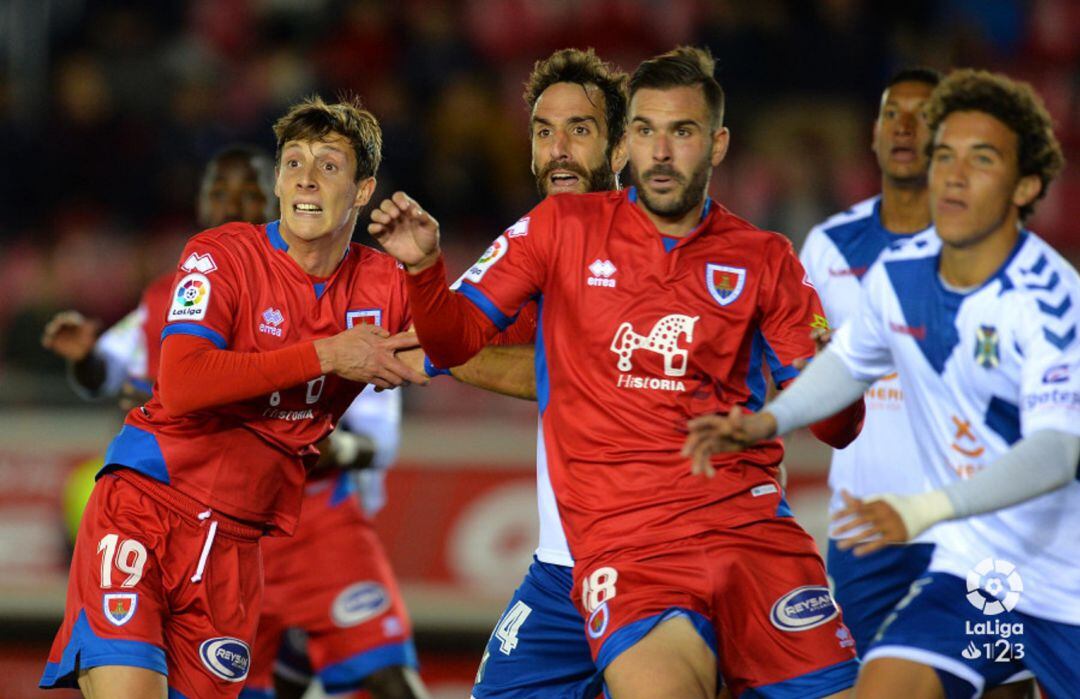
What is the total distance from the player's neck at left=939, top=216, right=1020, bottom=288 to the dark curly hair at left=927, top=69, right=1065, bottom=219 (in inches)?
5.8

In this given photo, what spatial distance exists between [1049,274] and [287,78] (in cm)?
846

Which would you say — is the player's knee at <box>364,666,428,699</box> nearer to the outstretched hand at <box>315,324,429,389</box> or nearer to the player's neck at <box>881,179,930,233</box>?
the outstretched hand at <box>315,324,429,389</box>

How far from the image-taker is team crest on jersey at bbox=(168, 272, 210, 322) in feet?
16.3

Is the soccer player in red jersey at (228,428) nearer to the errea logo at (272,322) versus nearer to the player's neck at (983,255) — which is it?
the errea logo at (272,322)

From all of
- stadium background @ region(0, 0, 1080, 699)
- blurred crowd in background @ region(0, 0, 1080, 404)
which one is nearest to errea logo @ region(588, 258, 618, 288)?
stadium background @ region(0, 0, 1080, 699)

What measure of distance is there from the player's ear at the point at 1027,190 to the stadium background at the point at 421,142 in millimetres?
4954

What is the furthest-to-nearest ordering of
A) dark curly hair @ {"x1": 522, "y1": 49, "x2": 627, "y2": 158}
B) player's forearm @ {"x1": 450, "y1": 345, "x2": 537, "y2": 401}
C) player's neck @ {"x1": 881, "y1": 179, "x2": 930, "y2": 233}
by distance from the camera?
player's neck @ {"x1": 881, "y1": 179, "x2": 930, "y2": 233}
dark curly hair @ {"x1": 522, "y1": 49, "x2": 627, "y2": 158}
player's forearm @ {"x1": 450, "y1": 345, "x2": 537, "y2": 401}

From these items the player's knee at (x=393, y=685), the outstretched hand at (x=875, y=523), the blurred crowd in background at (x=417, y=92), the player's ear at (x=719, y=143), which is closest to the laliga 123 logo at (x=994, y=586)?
the outstretched hand at (x=875, y=523)

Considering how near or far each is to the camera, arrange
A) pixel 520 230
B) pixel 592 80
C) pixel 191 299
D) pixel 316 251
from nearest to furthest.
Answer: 1. pixel 520 230
2. pixel 191 299
3. pixel 316 251
4. pixel 592 80

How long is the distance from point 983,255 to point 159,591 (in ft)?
8.73

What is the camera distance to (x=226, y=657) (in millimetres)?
5117

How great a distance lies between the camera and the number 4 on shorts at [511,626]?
5.02 metres

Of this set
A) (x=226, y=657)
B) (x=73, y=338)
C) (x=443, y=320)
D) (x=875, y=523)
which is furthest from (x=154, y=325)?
(x=875, y=523)

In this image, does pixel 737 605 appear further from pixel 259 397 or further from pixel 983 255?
pixel 259 397
